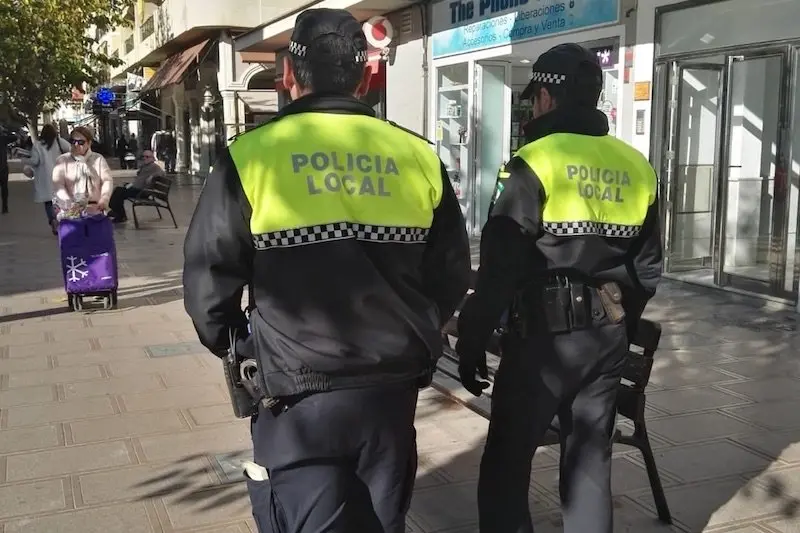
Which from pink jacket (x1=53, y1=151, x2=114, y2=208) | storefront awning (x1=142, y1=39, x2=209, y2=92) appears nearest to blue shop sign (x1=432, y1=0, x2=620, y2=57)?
pink jacket (x1=53, y1=151, x2=114, y2=208)

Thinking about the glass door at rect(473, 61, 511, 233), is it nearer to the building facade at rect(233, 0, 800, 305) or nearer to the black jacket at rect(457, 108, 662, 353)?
the building facade at rect(233, 0, 800, 305)

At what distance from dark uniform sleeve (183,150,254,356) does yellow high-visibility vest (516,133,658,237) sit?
1.02 meters

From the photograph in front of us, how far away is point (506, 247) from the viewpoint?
2674 mm

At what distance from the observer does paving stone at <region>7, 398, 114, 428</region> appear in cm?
485

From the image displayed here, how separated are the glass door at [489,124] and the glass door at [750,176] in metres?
4.11

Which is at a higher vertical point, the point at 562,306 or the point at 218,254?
the point at 218,254

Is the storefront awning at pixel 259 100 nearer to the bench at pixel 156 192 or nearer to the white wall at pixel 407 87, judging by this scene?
the bench at pixel 156 192

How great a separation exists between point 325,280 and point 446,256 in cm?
38

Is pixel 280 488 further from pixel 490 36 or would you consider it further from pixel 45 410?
pixel 490 36

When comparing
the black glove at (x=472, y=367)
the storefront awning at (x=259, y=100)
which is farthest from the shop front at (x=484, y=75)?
the storefront awning at (x=259, y=100)

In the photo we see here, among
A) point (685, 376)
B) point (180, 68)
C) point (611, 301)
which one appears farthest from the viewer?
point (180, 68)

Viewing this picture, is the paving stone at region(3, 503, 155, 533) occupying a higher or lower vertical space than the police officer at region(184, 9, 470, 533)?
lower

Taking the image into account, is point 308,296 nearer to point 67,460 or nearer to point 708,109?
point 67,460

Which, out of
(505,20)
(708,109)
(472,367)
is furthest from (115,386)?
(505,20)
